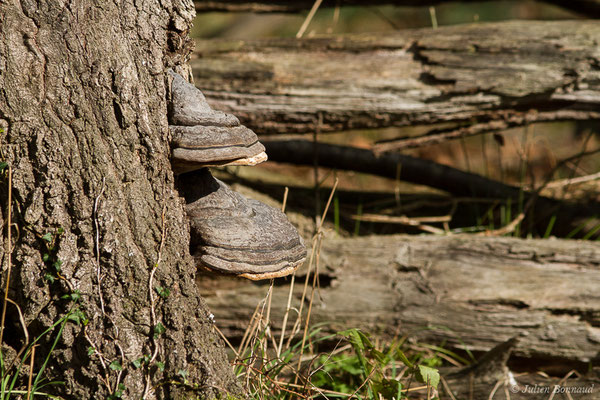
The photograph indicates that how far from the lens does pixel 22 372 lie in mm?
1808

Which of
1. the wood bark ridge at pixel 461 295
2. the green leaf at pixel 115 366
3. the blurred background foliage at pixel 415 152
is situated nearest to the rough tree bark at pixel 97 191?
the green leaf at pixel 115 366

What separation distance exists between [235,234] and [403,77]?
7.29 feet

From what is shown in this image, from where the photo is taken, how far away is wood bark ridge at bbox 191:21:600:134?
3.52 m

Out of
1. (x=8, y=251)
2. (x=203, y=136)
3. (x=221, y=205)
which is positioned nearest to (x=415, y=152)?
(x=221, y=205)

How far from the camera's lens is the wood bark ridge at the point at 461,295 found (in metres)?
3.17

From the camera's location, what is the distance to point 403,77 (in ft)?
11.7

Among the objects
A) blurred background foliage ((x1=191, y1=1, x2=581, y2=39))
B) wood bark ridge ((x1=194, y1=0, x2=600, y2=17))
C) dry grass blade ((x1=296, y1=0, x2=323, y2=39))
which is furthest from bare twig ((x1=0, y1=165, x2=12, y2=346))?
blurred background foliage ((x1=191, y1=1, x2=581, y2=39))

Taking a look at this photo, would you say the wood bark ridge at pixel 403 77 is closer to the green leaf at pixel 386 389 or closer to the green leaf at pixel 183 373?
the green leaf at pixel 386 389

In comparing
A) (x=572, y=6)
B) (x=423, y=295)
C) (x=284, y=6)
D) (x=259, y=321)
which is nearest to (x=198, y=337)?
(x=259, y=321)

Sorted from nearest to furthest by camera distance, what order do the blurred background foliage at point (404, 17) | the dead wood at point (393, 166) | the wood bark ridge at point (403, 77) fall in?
the wood bark ridge at point (403, 77), the dead wood at point (393, 166), the blurred background foliage at point (404, 17)

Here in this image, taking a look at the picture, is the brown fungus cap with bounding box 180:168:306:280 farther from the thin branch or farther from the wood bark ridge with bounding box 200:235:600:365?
the thin branch

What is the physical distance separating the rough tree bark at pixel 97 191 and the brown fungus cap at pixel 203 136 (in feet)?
0.20

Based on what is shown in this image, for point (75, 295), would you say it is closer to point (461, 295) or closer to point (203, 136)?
point (203, 136)

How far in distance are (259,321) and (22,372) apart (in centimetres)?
86
